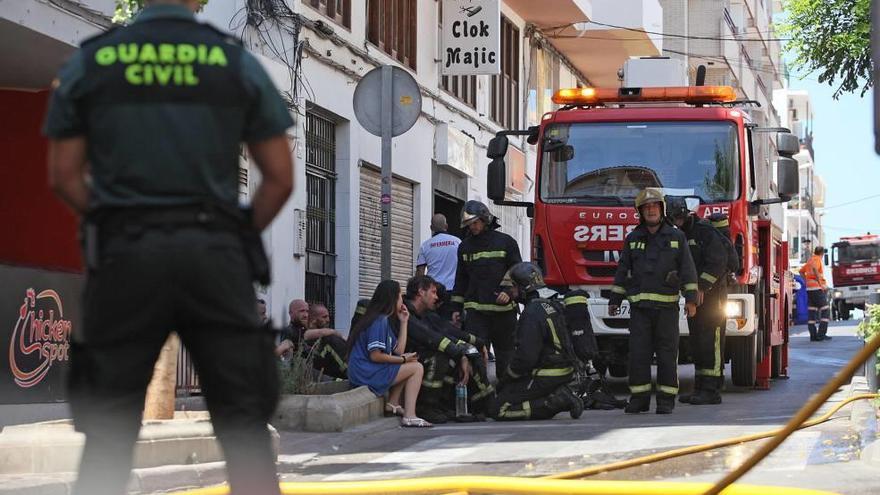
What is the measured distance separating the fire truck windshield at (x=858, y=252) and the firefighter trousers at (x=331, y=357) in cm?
5087

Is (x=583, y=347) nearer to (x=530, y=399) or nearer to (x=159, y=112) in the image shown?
(x=530, y=399)

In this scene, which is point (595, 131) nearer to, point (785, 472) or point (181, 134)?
point (785, 472)

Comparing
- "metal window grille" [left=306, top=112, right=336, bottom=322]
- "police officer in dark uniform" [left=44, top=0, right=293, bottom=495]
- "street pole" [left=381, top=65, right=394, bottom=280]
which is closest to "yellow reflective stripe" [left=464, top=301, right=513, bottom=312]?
"street pole" [left=381, top=65, right=394, bottom=280]

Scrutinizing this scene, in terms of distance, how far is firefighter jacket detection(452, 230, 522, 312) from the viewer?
50.6ft

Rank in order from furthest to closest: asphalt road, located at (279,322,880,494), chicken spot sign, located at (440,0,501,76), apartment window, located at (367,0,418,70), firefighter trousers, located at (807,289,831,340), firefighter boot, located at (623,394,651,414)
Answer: firefighter trousers, located at (807,289,831,340)
chicken spot sign, located at (440,0,501,76)
apartment window, located at (367,0,418,70)
firefighter boot, located at (623,394,651,414)
asphalt road, located at (279,322,880,494)

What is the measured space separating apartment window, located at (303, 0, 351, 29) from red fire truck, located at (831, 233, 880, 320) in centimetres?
4420

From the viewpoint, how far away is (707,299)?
15062mm

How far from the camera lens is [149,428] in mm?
9594

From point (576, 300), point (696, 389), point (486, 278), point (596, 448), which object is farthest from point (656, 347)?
point (596, 448)

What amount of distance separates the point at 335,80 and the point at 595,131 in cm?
459

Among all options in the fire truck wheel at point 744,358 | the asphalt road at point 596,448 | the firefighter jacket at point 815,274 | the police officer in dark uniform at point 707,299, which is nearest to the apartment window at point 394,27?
the fire truck wheel at point 744,358

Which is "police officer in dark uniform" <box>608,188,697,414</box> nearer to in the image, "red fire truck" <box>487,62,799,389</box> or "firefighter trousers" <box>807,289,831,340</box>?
"red fire truck" <box>487,62,799,389</box>

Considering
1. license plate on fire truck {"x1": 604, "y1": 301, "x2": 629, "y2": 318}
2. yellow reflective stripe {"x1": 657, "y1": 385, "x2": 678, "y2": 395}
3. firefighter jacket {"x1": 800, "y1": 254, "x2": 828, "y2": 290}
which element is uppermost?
firefighter jacket {"x1": 800, "y1": 254, "x2": 828, "y2": 290}

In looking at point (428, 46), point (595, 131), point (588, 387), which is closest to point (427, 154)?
point (428, 46)
